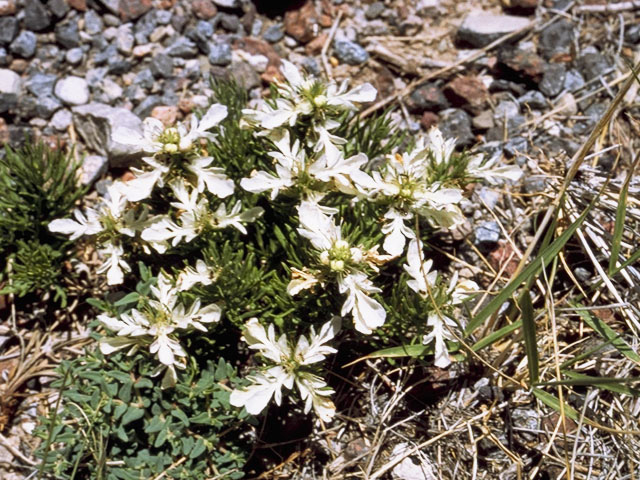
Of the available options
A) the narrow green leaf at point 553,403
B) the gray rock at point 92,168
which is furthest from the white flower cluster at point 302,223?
the gray rock at point 92,168

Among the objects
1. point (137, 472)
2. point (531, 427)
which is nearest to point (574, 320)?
point (531, 427)

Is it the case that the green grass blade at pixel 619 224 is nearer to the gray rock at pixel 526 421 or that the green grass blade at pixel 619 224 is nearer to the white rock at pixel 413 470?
the gray rock at pixel 526 421

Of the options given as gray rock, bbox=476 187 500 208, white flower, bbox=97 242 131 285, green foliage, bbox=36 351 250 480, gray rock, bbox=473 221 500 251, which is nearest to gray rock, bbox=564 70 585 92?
gray rock, bbox=476 187 500 208

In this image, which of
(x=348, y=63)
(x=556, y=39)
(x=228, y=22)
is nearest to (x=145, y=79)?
(x=228, y=22)

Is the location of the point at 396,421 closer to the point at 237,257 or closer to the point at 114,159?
the point at 237,257

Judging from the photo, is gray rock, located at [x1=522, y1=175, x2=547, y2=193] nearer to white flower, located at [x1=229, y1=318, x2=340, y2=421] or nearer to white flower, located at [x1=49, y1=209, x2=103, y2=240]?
white flower, located at [x1=229, y1=318, x2=340, y2=421]
